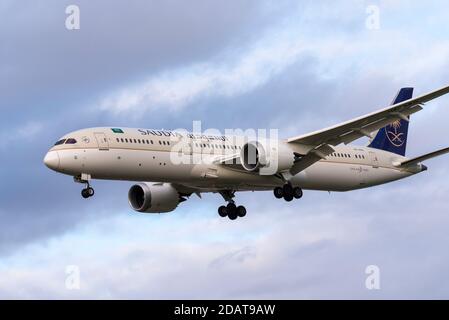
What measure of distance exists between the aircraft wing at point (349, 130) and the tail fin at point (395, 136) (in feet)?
31.5

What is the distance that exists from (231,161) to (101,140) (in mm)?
8323

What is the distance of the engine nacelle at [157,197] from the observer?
7231 centimetres

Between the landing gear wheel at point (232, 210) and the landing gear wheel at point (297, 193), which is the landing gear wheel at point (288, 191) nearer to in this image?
the landing gear wheel at point (297, 193)

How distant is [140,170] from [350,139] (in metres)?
13.3

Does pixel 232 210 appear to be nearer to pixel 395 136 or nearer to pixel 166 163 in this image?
pixel 166 163

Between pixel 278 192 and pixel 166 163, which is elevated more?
pixel 166 163

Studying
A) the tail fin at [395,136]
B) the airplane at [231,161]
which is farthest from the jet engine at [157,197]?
the tail fin at [395,136]

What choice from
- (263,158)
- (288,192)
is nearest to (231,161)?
(263,158)

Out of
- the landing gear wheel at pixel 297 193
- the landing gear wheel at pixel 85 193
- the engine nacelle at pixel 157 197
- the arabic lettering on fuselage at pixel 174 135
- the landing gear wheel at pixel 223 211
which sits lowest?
the landing gear wheel at pixel 85 193

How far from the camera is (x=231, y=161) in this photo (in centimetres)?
6569

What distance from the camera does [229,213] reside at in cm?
7244
